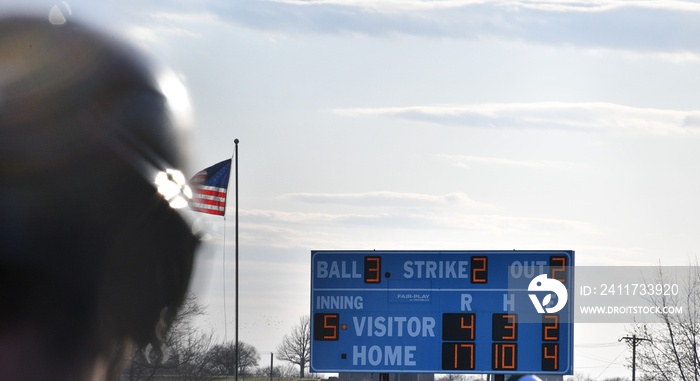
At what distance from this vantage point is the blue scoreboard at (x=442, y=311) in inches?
850

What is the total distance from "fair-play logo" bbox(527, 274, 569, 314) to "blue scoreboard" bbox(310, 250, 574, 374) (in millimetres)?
17

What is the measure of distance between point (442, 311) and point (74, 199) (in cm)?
1992

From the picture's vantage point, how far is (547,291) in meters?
21.5

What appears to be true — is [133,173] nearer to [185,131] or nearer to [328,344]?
[185,131]

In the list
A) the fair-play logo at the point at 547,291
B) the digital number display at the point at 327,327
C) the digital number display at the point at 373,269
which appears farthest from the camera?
the digital number display at the point at 327,327

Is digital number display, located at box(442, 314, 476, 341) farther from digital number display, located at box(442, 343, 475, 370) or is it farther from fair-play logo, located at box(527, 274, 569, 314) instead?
fair-play logo, located at box(527, 274, 569, 314)

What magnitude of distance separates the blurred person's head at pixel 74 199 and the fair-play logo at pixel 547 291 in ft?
63.6

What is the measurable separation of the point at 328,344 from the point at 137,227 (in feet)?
67.1

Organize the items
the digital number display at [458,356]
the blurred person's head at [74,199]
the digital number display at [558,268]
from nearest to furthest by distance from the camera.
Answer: the blurred person's head at [74,199] → the digital number display at [558,268] → the digital number display at [458,356]

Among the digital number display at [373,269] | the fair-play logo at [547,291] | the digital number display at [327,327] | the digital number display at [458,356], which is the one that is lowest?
the digital number display at [458,356]

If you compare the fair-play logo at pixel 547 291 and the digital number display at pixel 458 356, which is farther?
the digital number display at pixel 458 356

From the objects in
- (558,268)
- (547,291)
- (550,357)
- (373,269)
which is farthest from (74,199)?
(550,357)

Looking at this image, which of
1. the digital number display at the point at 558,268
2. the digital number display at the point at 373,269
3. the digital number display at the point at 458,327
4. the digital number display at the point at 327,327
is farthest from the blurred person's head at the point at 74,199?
the digital number display at the point at 327,327

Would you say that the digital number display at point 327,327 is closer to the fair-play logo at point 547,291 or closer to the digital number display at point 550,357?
the fair-play logo at point 547,291
